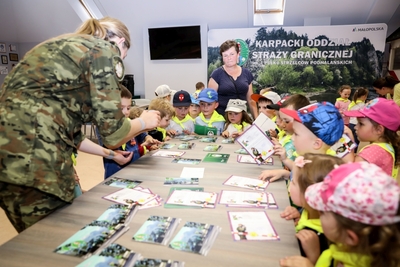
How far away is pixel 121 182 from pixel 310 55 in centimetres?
536

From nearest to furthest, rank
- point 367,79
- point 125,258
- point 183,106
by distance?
point 125,258
point 183,106
point 367,79

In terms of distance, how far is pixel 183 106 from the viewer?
10.0 ft

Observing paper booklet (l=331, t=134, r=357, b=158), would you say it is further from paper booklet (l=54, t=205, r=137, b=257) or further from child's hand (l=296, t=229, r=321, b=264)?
paper booklet (l=54, t=205, r=137, b=257)

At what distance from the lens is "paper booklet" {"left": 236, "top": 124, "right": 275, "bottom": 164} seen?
73.5 inches

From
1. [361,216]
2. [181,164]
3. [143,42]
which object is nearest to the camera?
[361,216]

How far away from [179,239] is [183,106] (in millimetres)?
2150

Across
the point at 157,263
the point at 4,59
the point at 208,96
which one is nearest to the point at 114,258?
the point at 157,263

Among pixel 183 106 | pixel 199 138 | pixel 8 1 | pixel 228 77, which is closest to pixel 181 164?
pixel 199 138

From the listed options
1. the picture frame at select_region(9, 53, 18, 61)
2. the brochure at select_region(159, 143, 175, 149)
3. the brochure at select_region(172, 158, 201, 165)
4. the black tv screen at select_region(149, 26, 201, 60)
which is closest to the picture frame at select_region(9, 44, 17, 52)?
the picture frame at select_region(9, 53, 18, 61)

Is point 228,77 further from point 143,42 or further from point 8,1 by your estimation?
point 8,1

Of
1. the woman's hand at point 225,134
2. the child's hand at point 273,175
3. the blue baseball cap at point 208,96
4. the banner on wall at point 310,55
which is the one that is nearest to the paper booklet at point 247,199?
the child's hand at point 273,175

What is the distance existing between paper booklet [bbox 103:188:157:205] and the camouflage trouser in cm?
27

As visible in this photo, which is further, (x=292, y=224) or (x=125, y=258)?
(x=292, y=224)

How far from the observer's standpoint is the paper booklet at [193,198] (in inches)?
51.0
